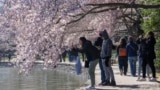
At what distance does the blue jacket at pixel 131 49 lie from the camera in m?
20.2

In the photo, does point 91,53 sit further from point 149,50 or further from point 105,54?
point 149,50

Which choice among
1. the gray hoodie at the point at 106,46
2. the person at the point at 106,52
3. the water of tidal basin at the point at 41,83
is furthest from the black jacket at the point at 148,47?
the water of tidal basin at the point at 41,83

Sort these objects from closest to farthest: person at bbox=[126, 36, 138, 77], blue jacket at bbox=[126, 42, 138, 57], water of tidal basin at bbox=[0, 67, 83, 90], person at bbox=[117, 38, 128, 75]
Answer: blue jacket at bbox=[126, 42, 138, 57]
person at bbox=[126, 36, 138, 77]
person at bbox=[117, 38, 128, 75]
water of tidal basin at bbox=[0, 67, 83, 90]

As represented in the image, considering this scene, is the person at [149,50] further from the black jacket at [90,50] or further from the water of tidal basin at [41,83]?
the water of tidal basin at [41,83]

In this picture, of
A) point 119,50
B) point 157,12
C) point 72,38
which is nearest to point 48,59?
point 119,50

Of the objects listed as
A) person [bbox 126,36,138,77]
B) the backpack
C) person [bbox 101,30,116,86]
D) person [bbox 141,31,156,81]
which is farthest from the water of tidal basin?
person [bbox 101,30,116,86]

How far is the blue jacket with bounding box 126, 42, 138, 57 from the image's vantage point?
20188 mm

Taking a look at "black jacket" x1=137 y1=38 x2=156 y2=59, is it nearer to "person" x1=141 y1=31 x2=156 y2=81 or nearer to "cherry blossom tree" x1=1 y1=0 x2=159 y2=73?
"person" x1=141 y1=31 x2=156 y2=81

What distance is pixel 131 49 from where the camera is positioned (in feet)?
67.6

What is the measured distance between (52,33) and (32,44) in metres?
0.91

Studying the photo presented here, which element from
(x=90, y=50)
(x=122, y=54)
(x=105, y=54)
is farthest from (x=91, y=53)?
(x=122, y=54)

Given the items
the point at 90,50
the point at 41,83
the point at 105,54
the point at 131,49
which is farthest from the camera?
the point at 41,83

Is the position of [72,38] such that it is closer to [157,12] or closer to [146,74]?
[157,12]

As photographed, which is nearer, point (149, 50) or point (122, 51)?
point (149, 50)
